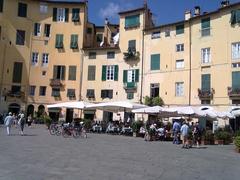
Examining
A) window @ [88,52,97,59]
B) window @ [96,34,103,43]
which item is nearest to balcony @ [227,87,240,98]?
window @ [88,52,97,59]

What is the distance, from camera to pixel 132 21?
48.5 m

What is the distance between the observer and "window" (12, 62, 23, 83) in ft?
164

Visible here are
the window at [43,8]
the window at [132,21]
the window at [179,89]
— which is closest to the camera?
the window at [179,89]

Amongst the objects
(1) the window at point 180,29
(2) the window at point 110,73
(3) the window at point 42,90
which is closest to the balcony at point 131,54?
(2) the window at point 110,73

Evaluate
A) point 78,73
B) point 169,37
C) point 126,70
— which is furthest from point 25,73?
point 169,37

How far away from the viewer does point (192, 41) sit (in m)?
42.2

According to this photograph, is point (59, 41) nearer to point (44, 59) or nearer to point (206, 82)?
point (44, 59)

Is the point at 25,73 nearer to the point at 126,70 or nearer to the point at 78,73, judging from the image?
the point at 78,73

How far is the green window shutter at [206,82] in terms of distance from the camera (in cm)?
3994

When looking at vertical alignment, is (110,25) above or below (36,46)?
above

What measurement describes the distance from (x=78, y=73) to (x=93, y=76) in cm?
226

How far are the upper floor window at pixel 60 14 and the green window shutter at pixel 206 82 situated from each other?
70.5ft

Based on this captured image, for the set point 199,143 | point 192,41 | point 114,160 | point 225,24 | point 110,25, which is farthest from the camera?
point 110,25

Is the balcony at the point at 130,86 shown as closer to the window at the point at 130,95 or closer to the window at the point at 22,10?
the window at the point at 130,95
